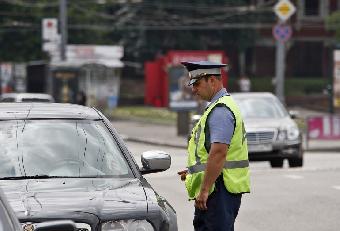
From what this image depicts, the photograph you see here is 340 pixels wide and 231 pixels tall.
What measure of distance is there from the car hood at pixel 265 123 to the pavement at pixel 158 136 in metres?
7.83

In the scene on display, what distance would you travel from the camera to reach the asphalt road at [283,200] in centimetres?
1284

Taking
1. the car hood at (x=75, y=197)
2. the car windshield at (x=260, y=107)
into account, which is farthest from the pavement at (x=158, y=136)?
the car hood at (x=75, y=197)

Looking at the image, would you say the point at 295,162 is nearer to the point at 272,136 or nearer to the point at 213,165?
the point at 272,136

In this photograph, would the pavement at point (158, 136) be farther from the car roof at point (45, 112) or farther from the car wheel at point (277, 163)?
the car roof at point (45, 112)

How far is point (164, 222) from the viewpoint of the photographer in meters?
7.16

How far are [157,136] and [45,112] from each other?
2748 cm

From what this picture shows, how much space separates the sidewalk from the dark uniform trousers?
72.3ft

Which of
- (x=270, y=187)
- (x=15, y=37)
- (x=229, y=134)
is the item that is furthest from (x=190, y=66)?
(x=15, y=37)

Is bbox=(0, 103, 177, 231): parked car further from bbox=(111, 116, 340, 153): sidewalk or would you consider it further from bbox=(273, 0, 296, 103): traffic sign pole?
bbox=(273, 0, 296, 103): traffic sign pole

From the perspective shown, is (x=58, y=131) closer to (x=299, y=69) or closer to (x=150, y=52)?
(x=150, y=52)

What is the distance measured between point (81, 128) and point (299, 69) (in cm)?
6720

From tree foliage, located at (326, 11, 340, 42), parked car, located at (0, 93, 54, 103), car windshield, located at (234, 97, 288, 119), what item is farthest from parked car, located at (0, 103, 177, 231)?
tree foliage, located at (326, 11, 340, 42)

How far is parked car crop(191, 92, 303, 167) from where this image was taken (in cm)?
2122

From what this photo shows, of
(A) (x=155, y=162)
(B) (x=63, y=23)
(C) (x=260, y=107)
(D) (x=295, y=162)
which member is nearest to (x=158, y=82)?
(B) (x=63, y=23)
